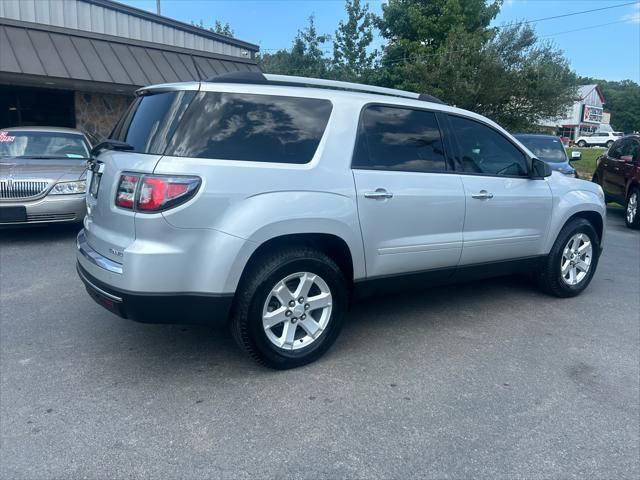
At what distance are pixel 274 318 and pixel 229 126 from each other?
128cm

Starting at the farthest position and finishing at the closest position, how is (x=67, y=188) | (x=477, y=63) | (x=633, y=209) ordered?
(x=477, y=63) → (x=633, y=209) → (x=67, y=188)

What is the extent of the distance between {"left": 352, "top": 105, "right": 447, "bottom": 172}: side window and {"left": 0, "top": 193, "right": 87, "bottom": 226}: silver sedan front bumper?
15.5 feet

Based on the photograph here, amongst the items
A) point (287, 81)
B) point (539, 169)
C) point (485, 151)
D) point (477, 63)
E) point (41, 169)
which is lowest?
point (41, 169)

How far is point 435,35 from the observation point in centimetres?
2294

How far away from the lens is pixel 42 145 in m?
8.01

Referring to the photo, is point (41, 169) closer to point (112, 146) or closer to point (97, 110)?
point (112, 146)

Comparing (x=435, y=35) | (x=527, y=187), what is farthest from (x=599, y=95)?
(x=527, y=187)

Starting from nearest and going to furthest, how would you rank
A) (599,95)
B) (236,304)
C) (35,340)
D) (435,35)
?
(236,304) → (35,340) → (435,35) → (599,95)

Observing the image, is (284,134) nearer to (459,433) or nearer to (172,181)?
(172,181)

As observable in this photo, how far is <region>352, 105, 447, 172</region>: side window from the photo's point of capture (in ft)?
12.5

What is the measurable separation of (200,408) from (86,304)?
2.30m

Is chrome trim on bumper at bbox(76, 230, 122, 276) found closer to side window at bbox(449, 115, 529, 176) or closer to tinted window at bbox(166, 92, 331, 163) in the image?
tinted window at bbox(166, 92, 331, 163)

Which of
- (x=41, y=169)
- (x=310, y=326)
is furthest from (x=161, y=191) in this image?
(x=41, y=169)

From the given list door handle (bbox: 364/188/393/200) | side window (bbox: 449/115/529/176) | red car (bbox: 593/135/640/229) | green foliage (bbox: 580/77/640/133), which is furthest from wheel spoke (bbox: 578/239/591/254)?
green foliage (bbox: 580/77/640/133)
